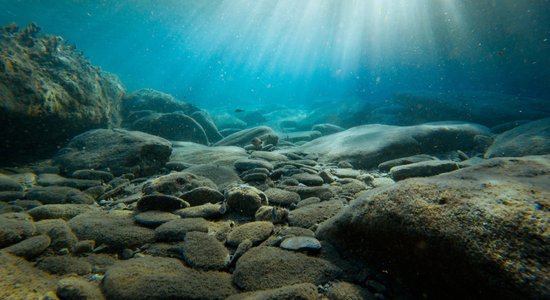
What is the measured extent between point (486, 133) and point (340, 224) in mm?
8323

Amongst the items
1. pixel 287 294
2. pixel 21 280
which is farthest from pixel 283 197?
pixel 21 280

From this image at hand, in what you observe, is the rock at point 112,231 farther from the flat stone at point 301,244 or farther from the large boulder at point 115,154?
the large boulder at point 115,154

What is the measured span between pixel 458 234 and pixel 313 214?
1.55 m

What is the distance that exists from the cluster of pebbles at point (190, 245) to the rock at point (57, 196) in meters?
0.01

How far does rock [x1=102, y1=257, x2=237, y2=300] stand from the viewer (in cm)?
168

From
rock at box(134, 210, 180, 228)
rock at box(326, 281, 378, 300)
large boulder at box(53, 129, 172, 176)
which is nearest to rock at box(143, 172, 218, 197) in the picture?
rock at box(134, 210, 180, 228)

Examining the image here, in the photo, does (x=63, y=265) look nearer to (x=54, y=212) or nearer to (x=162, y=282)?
(x=162, y=282)

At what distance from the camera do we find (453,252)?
1.49 meters

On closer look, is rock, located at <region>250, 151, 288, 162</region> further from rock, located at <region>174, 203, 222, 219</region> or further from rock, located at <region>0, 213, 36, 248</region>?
rock, located at <region>0, 213, 36, 248</region>

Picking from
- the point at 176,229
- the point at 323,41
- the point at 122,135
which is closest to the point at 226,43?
the point at 323,41

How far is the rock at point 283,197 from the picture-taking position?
11.1 feet

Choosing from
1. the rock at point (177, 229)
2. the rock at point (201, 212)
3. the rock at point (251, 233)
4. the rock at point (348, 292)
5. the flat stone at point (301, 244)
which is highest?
the rock at point (201, 212)

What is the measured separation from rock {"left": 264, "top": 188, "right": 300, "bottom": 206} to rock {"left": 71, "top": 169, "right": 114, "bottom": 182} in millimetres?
3796

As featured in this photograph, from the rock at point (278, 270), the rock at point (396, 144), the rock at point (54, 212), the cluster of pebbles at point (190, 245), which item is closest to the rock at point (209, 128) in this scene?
the rock at point (396, 144)
